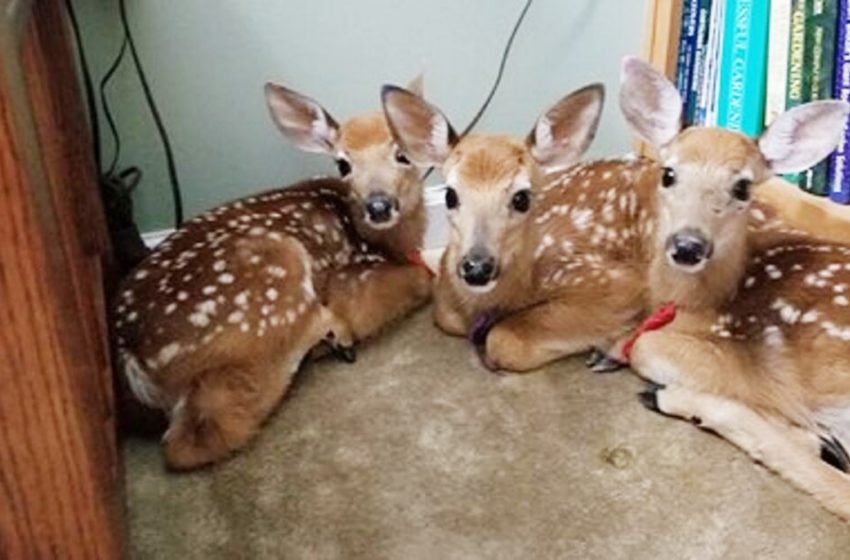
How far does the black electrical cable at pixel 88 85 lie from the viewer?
2.16 m

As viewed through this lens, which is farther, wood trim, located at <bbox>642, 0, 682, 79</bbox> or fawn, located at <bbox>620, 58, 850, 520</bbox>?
wood trim, located at <bbox>642, 0, 682, 79</bbox>

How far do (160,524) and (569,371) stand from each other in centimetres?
78

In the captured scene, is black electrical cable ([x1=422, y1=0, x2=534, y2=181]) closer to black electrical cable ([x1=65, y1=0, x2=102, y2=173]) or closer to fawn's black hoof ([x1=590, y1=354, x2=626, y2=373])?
fawn's black hoof ([x1=590, y1=354, x2=626, y2=373])

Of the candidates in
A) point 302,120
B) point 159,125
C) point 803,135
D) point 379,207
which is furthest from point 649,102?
point 159,125

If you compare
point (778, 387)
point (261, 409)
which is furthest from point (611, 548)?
point (261, 409)

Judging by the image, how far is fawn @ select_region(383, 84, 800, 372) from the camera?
2.00 metres

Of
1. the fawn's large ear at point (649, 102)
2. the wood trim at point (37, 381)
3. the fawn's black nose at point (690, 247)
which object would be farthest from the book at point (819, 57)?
the wood trim at point (37, 381)

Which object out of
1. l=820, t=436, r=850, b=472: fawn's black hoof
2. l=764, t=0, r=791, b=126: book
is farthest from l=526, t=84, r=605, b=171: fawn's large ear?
l=820, t=436, r=850, b=472: fawn's black hoof

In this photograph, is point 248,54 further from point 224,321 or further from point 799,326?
point 799,326

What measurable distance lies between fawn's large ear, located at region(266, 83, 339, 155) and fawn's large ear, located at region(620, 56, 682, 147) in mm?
550

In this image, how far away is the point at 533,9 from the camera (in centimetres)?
245

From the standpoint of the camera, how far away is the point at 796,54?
2.29 meters

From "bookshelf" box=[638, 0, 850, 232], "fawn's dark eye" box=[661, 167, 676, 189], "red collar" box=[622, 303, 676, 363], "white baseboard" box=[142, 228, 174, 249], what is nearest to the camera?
"fawn's dark eye" box=[661, 167, 676, 189]

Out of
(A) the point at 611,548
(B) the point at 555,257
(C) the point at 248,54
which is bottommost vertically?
(A) the point at 611,548
